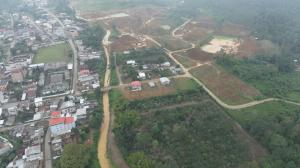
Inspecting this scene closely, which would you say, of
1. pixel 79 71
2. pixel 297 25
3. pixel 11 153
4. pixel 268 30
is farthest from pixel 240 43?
pixel 11 153

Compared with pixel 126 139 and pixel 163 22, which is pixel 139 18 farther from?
pixel 126 139

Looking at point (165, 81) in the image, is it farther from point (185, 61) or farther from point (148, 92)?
point (185, 61)

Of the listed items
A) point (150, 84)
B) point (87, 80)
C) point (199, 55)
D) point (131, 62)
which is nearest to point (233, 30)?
point (199, 55)

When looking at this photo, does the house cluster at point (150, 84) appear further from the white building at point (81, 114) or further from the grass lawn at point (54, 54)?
the grass lawn at point (54, 54)

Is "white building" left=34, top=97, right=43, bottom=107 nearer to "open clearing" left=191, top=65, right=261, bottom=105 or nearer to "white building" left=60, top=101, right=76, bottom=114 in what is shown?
"white building" left=60, top=101, right=76, bottom=114

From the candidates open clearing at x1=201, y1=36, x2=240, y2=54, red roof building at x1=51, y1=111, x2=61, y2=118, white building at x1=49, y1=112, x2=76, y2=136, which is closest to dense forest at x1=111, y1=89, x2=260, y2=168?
white building at x1=49, y1=112, x2=76, y2=136

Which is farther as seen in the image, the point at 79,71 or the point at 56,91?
the point at 79,71
